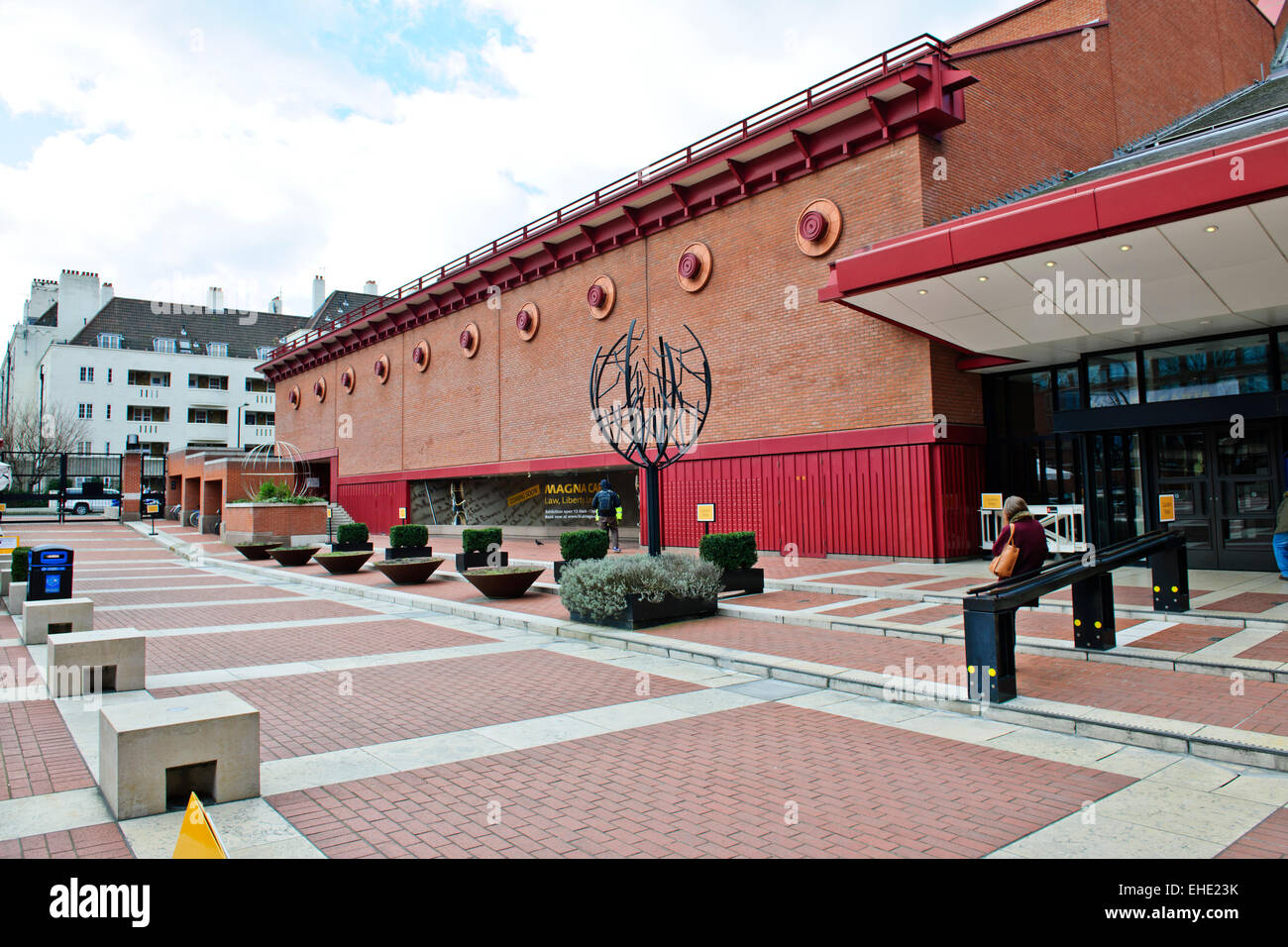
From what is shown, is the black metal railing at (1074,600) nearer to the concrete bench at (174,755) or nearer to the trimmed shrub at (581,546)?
the concrete bench at (174,755)

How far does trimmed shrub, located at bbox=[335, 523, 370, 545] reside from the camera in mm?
20422

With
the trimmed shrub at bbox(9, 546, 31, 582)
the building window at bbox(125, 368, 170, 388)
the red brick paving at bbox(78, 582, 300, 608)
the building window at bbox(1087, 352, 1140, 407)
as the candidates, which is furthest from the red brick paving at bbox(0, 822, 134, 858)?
the building window at bbox(125, 368, 170, 388)

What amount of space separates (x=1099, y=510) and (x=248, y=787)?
1562cm

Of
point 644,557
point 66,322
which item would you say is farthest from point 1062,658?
point 66,322

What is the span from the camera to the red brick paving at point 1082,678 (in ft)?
20.3

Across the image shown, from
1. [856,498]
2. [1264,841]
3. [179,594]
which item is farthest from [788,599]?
[179,594]

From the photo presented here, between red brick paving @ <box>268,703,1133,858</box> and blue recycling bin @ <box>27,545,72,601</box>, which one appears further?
blue recycling bin @ <box>27,545,72,601</box>

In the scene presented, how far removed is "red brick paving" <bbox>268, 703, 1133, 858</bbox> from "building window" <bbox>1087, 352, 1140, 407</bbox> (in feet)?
39.1

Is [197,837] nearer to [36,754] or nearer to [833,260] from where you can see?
[36,754]

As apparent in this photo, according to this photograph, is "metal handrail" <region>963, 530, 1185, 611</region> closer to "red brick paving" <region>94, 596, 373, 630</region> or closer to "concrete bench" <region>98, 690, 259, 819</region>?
"concrete bench" <region>98, 690, 259, 819</region>

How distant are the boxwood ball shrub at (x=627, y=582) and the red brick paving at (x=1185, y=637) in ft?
18.4

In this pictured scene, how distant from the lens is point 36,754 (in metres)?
5.67

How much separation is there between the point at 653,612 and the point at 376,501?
30.1 meters

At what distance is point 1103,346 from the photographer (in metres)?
15.2
